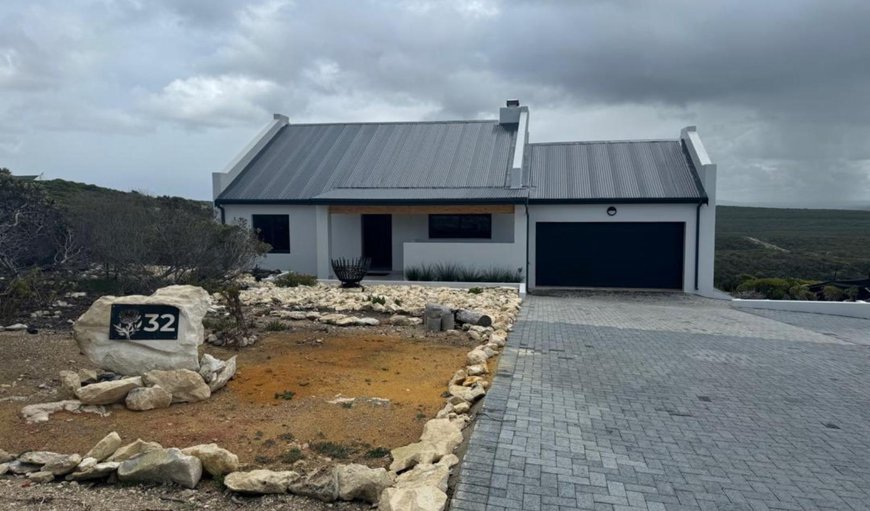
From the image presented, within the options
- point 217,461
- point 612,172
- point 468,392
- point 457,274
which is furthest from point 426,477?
point 612,172

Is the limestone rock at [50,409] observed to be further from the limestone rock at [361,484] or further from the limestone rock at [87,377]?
the limestone rock at [361,484]

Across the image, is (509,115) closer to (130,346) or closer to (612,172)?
(612,172)

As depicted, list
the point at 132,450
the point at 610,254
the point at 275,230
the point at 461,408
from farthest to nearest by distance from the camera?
the point at 275,230, the point at 610,254, the point at 461,408, the point at 132,450

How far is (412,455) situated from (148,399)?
9.97 feet

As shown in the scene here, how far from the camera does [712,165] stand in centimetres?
1778

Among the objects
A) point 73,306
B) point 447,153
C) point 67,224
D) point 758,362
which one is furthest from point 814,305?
point 67,224

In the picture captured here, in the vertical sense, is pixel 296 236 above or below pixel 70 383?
above

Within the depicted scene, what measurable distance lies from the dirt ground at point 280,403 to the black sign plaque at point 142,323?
2.81 feet

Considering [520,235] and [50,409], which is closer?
[50,409]

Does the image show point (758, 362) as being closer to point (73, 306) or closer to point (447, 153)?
point (73, 306)

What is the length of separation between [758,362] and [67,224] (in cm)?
1561

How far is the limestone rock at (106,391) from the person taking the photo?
5.95 m

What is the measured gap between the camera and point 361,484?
13.6ft

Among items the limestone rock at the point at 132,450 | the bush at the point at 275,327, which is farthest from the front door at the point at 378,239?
the limestone rock at the point at 132,450
